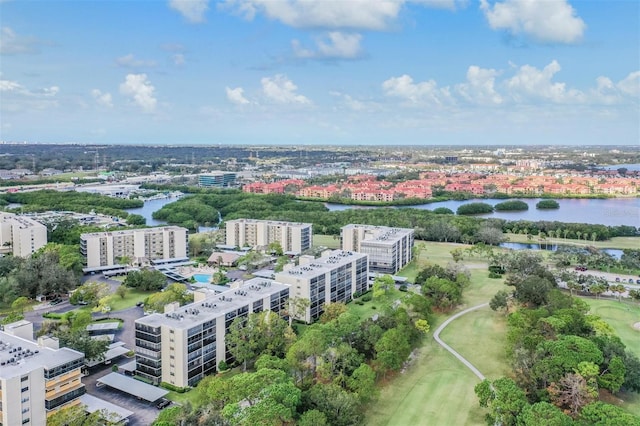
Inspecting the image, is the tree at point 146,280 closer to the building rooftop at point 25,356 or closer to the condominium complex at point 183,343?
the condominium complex at point 183,343

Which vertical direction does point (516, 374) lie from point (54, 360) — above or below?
below

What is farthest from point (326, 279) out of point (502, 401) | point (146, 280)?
point (502, 401)

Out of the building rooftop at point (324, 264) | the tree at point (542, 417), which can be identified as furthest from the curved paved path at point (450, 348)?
the building rooftop at point (324, 264)

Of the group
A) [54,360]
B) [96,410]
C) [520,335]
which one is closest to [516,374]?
[520,335]

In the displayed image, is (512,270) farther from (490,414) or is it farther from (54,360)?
(54,360)

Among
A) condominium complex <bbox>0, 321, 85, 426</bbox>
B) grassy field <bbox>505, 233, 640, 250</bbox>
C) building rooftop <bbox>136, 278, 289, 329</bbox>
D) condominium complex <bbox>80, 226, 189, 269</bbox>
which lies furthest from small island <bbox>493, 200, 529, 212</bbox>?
condominium complex <bbox>0, 321, 85, 426</bbox>
